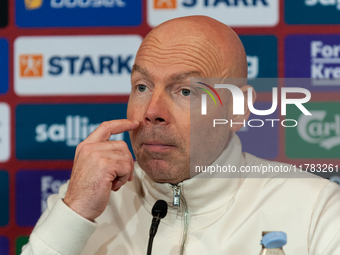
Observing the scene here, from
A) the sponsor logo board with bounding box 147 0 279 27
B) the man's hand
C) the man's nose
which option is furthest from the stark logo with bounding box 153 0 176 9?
the man's hand

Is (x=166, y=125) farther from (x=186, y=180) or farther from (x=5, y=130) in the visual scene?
(x=5, y=130)

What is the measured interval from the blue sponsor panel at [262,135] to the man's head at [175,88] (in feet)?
1.27

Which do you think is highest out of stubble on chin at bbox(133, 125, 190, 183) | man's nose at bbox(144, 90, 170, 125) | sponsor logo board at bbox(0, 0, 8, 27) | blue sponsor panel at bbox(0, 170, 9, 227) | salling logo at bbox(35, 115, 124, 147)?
sponsor logo board at bbox(0, 0, 8, 27)

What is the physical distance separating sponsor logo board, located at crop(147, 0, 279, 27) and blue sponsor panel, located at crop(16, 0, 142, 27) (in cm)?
9

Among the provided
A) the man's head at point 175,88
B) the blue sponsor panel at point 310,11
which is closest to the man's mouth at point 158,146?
the man's head at point 175,88

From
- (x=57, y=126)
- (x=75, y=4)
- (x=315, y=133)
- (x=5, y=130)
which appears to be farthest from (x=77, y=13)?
(x=315, y=133)

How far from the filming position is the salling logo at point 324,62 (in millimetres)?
1876

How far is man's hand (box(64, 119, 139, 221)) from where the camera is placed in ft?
3.85

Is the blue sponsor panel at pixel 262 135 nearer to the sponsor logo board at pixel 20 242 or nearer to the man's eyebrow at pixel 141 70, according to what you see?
the man's eyebrow at pixel 141 70

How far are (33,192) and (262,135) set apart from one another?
3.51 ft

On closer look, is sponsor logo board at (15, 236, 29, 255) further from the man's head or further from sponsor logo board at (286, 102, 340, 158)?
sponsor logo board at (286, 102, 340, 158)

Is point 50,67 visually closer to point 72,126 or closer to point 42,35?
point 42,35

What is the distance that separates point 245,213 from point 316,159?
720 millimetres

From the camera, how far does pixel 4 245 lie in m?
2.01
